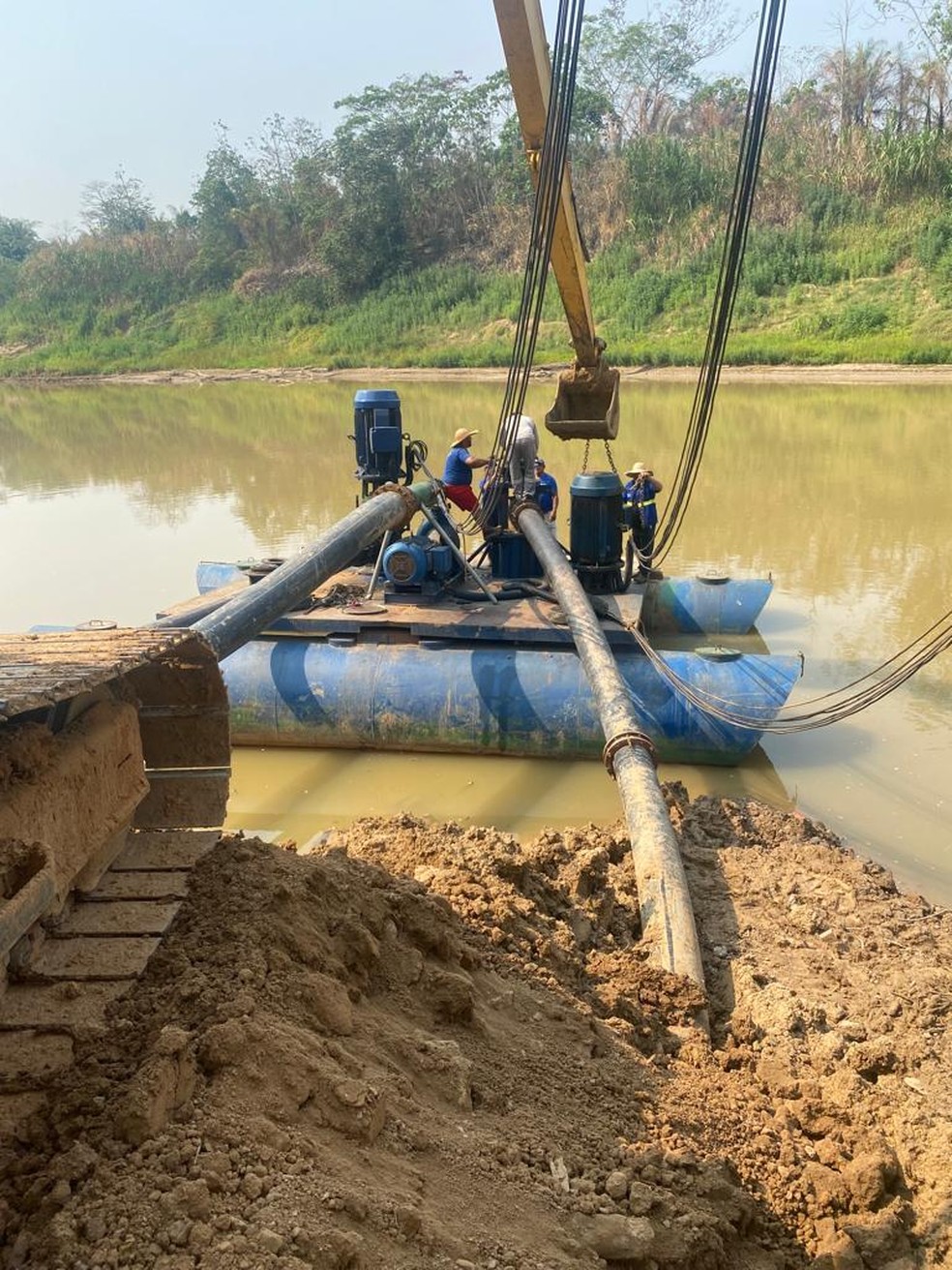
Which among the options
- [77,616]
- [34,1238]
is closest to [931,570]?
[77,616]

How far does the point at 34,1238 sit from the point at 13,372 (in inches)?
1819

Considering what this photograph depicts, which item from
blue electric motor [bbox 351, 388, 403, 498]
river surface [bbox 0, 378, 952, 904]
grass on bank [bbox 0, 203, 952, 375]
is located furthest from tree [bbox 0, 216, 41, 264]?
blue electric motor [bbox 351, 388, 403, 498]

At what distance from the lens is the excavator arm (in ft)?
16.6

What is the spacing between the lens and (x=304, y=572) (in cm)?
532

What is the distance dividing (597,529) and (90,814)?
553 cm

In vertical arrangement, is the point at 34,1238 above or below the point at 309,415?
above

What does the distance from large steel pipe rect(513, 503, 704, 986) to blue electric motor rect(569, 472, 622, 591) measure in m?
1.18

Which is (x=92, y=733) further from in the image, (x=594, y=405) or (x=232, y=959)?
(x=594, y=405)

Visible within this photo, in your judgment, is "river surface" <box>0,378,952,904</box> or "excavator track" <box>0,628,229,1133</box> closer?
"excavator track" <box>0,628,229,1133</box>

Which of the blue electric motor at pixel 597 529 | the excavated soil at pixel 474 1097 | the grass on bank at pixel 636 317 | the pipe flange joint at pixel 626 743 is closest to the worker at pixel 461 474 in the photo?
the blue electric motor at pixel 597 529

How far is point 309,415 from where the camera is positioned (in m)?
23.8

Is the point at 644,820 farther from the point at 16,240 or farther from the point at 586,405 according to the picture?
the point at 16,240

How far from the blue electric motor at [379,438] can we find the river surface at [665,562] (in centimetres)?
283

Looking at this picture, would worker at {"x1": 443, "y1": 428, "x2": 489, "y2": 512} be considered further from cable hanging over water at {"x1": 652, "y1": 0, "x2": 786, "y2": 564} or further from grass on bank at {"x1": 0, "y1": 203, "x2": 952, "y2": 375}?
grass on bank at {"x1": 0, "y1": 203, "x2": 952, "y2": 375}
